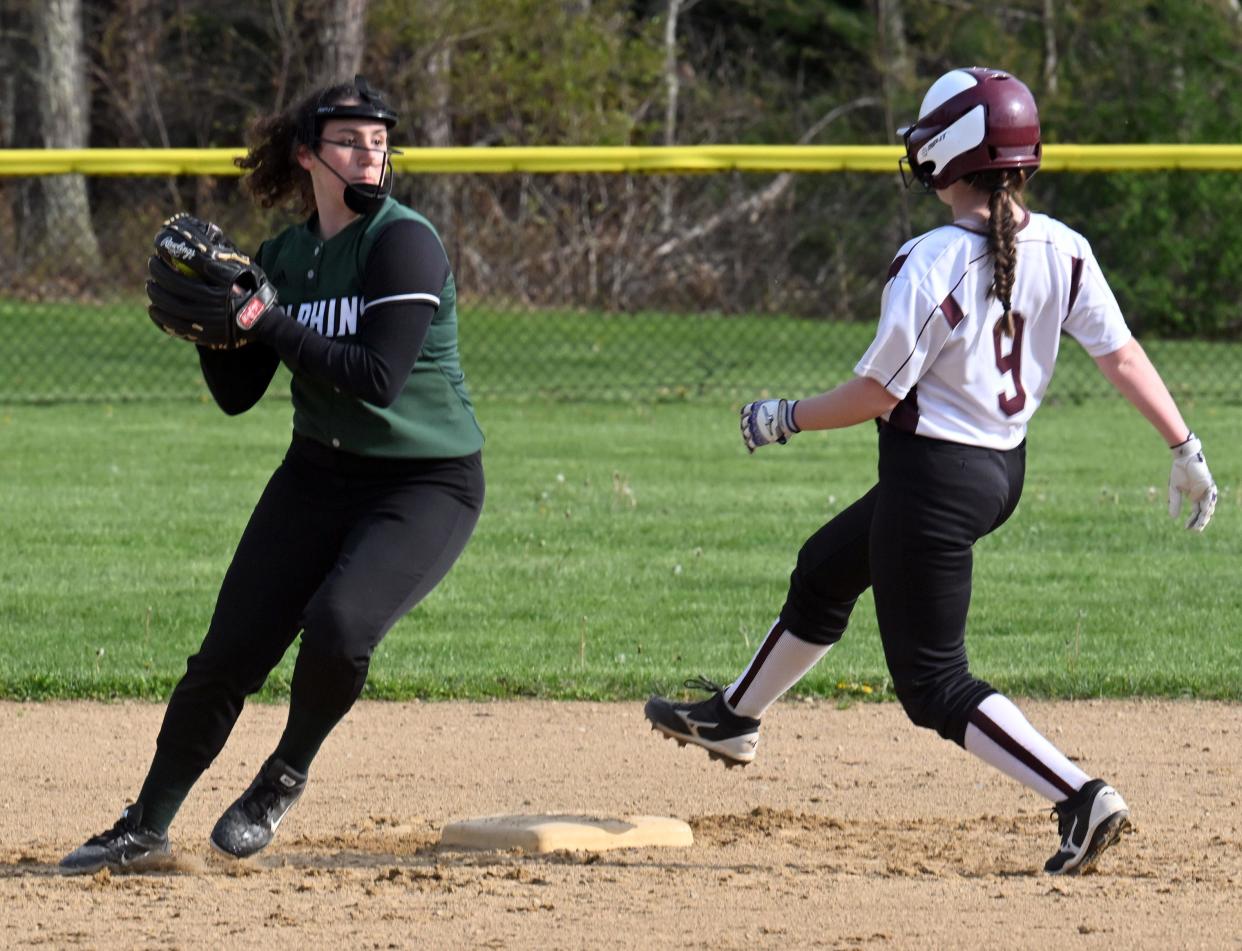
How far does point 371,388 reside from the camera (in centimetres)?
399

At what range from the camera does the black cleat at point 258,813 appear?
423 cm

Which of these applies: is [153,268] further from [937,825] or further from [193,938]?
[937,825]

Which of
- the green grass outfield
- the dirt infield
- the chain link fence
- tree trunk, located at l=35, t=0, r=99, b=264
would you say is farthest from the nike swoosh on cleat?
tree trunk, located at l=35, t=0, r=99, b=264

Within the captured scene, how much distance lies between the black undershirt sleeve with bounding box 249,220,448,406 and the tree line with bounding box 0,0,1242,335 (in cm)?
961

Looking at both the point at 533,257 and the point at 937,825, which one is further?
the point at 533,257

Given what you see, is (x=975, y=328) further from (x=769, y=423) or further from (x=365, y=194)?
(x=365, y=194)

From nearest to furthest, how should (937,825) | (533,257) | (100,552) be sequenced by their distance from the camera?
(937,825)
(100,552)
(533,257)

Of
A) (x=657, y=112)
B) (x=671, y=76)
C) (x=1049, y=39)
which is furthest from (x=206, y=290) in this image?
(x=1049, y=39)

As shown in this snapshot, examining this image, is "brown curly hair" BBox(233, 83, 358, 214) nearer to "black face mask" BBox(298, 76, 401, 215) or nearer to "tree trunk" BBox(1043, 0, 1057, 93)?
"black face mask" BBox(298, 76, 401, 215)

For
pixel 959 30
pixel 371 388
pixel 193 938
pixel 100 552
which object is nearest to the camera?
pixel 193 938

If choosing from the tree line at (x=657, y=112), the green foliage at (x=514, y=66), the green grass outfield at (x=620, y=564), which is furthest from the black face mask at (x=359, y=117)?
the green foliage at (x=514, y=66)

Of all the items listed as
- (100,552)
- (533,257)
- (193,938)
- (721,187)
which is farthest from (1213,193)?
(193,938)

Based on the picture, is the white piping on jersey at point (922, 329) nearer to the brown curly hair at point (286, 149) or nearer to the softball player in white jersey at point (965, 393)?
the softball player in white jersey at point (965, 393)

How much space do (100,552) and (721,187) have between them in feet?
24.2
